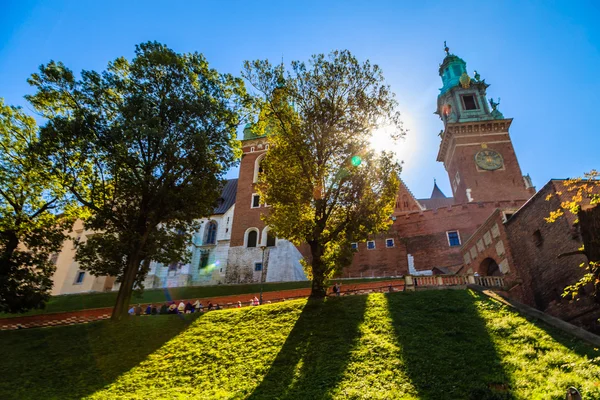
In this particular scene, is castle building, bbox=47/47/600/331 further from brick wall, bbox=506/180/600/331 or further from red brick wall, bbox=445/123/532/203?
brick wall, bbox=506/180/600/331

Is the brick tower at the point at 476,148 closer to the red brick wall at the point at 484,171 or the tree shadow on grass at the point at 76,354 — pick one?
the red brick wall at the point at 484,171

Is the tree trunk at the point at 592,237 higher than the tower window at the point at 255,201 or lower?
lower

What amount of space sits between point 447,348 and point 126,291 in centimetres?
1478

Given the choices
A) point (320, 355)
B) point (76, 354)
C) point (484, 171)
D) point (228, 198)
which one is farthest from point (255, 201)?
point (320, 355)

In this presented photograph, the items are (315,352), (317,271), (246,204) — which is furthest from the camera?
(246,204)

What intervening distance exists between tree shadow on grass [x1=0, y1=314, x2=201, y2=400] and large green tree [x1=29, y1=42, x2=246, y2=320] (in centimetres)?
177

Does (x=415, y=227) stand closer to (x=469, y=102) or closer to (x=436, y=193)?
(x=469, y=102)

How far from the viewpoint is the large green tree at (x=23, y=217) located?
19297 millimetres

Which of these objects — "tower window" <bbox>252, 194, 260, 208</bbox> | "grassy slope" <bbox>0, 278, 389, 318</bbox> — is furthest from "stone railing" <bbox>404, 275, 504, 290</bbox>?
"tower window" <bbox>252, 194, 260, 208</bbox>

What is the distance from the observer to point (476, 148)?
140 ft

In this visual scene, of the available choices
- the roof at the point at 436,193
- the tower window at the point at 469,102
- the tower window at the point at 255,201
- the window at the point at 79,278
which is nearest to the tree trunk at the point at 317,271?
the tower window at the point at 255,201

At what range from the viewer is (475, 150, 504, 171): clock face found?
41344 mm

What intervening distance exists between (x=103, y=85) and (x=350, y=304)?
53.3 ft

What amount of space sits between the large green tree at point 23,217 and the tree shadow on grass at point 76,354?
7.62ft
